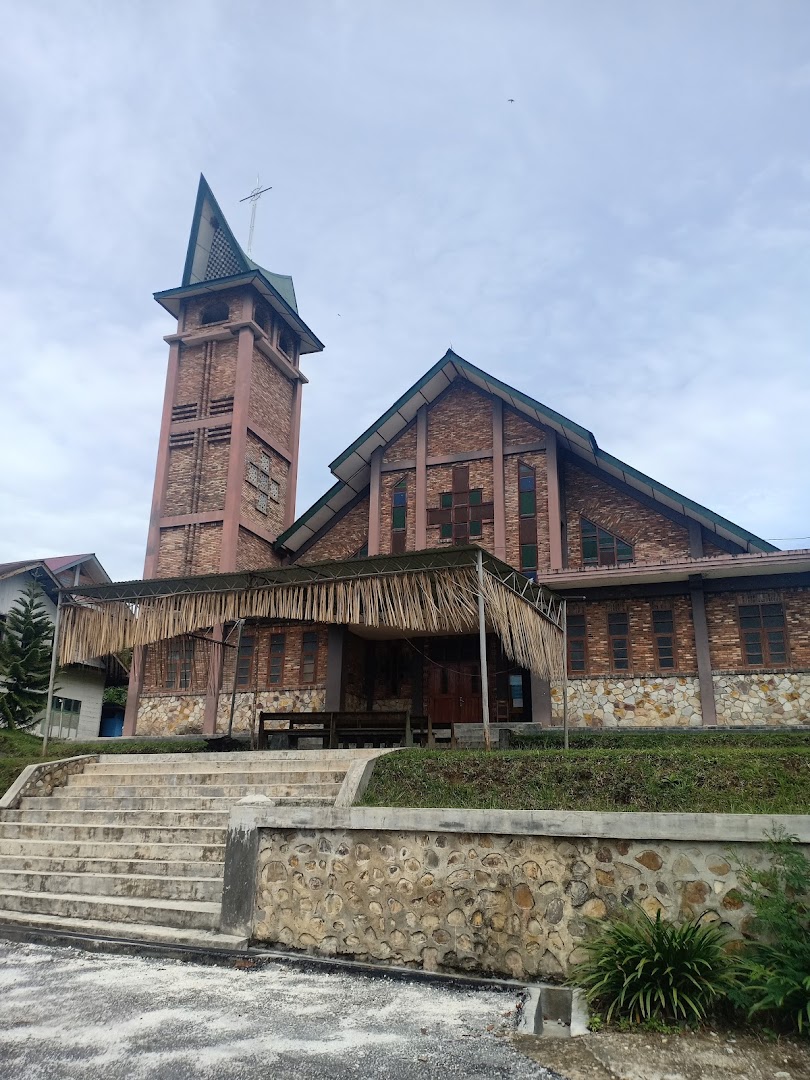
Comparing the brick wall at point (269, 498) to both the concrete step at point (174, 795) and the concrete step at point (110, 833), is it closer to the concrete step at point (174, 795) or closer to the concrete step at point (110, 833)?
the concrete step at point (174, 795)

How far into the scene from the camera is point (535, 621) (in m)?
13.3

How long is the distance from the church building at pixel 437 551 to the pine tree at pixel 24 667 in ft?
14.4

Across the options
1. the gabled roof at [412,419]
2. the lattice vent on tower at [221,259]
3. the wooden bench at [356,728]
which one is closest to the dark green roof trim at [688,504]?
the gabled roof at [412,419]

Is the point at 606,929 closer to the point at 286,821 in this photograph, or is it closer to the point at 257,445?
the point at 286,821

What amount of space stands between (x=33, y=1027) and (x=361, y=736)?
9471mm

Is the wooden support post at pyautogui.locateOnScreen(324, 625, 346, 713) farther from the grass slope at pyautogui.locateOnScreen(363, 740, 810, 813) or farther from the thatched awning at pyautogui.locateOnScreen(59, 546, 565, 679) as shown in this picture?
the grass slope at pyautogui.locateOnScreen(363, 740, 810, 813)

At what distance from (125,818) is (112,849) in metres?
0.76

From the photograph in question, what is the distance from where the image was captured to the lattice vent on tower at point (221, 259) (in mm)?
23781

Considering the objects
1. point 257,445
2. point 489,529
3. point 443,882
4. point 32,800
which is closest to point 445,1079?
point 443,882

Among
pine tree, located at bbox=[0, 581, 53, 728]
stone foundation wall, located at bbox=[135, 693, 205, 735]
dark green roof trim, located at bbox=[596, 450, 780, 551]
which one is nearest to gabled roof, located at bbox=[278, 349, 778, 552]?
dark green roof trim, located at bbox=[596, 450, 780, 551]

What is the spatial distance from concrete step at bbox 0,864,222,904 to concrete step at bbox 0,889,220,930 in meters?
0.06

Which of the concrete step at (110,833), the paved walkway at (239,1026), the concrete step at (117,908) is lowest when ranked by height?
the paved walkway at (239,1026)

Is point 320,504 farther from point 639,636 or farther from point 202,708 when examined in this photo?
point 639,636

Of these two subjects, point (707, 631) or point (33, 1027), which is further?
point (707, 631)
